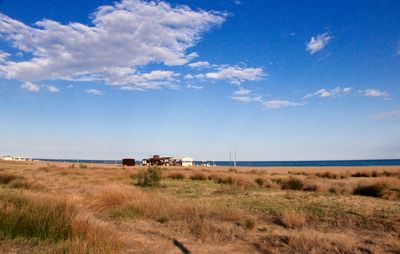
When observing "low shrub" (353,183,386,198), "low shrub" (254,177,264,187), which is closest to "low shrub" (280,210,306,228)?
"low shrub" (353,183,386,198)

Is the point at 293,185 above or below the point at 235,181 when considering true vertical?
below

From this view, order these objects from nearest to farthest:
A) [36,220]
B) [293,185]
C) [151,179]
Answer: [36,220] < [293,185] < [151,179]

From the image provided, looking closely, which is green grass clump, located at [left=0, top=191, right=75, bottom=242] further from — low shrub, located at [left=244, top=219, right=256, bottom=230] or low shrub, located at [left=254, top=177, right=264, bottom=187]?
low shrub, located at [left=254, top=177, right=264, bottom=187]

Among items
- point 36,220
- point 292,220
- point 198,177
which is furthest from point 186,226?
point 198,177

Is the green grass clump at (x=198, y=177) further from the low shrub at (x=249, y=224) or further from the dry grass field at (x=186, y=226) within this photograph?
the low shrub at (x=249, y=224)

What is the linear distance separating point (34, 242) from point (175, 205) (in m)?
6.21

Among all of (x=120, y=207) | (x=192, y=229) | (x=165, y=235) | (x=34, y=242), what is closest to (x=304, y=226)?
(x=192, y=229)

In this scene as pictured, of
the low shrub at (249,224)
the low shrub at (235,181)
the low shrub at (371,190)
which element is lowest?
the low shrub at (249,224)

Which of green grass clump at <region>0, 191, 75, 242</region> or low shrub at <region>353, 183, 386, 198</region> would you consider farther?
low shrub at <region>353, 183, 386, 198</region>

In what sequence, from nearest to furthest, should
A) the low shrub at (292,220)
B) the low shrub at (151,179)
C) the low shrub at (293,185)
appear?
the low shrub at (292,220), the low shrub at (293,185), the low shrub at (151,179)

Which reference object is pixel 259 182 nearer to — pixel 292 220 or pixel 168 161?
pixel 292 220

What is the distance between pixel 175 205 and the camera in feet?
47.6

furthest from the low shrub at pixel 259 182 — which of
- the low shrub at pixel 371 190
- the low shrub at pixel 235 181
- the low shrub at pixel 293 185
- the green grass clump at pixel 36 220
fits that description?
the green grass clump at pixel 36 220

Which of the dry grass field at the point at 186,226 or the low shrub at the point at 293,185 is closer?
the dry grass field at the point at 186,226
